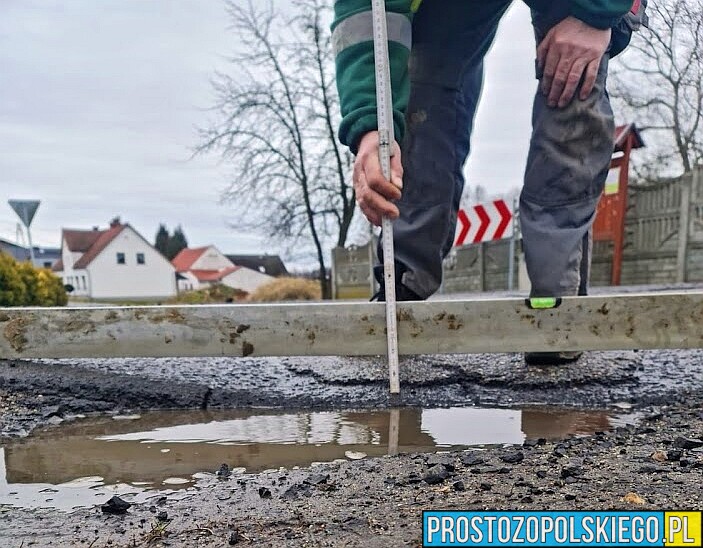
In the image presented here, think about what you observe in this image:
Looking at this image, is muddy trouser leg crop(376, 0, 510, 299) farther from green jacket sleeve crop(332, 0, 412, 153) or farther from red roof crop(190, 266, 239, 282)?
red roof crop(190, 266, 239, 282)

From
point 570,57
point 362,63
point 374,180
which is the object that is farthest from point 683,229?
point 374,180

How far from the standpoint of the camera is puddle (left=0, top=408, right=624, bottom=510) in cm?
115

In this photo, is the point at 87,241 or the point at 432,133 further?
the point at 87,241

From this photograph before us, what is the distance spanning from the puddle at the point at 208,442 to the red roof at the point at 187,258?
45417 millimetres

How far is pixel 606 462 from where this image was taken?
1.12 m

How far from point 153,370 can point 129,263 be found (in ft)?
119

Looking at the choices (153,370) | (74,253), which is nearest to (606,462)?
(153,370)

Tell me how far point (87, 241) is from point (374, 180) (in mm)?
40244

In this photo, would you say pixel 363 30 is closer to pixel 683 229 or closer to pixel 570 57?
pixel 570 57

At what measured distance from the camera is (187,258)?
46188 mm

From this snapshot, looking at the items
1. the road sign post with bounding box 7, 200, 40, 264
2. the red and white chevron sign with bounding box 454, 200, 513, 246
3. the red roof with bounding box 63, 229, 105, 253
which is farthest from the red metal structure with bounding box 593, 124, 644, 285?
the red roof with bounding box 63, 229, 105, 253

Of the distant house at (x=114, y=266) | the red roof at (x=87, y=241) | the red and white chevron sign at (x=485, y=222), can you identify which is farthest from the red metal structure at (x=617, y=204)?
the red roof at (x=87, y=241)

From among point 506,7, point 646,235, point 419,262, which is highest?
point 506,7

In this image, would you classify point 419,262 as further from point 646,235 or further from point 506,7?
point 646,235
